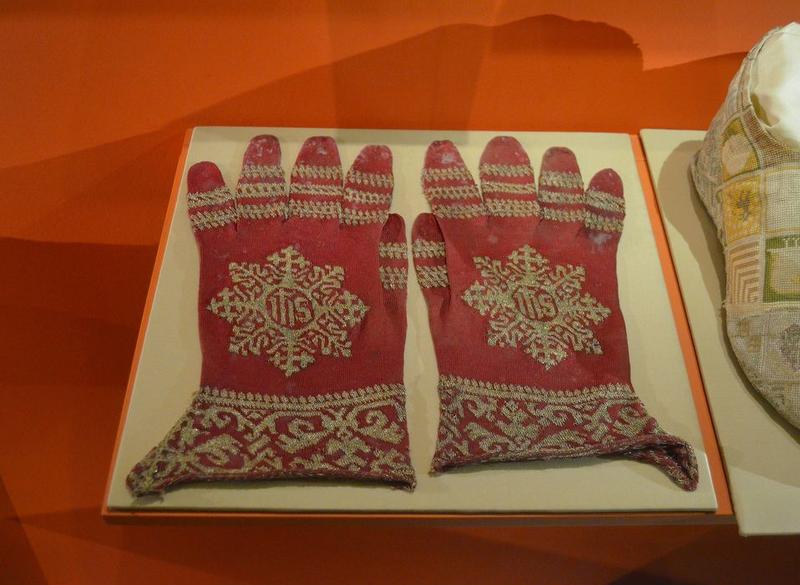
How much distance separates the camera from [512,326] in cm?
117

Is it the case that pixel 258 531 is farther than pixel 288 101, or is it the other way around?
pixel 288 101

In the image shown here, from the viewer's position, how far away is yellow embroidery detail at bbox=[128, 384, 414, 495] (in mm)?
1012

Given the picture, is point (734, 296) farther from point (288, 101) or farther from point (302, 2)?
point (302, 2)

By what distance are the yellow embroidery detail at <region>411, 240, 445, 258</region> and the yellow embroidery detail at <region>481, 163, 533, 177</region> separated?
7.3 inches

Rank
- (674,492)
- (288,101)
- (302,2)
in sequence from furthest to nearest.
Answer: (302,2) → (288,101) → (674,492)

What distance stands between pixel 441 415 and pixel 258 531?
401mm

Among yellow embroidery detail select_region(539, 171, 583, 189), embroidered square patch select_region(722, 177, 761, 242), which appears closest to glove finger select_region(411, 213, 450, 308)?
yellow embroidery detail select_region(539, 171, 583, 189)

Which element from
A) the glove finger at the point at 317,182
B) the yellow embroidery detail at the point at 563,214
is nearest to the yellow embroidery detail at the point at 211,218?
the glove finger at the point at 317,182

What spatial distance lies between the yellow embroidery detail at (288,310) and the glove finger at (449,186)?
238mm

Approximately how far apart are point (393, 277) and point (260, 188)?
0.96 ft

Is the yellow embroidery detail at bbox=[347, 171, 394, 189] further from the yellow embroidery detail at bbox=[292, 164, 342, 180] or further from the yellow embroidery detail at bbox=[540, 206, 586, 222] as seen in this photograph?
the yellow embroidery detail at bbox=[540, 206, 586, 222]

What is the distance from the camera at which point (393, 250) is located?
125 centimetres

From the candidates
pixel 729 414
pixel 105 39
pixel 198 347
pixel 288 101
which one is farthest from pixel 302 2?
pixel 729 414

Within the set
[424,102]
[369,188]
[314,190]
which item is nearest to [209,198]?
[314,190]
